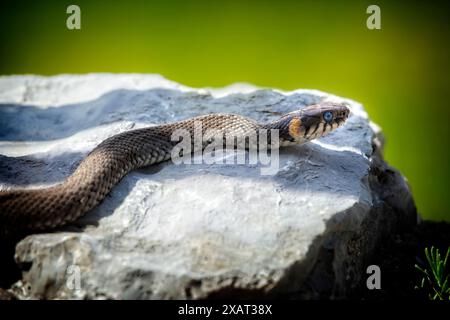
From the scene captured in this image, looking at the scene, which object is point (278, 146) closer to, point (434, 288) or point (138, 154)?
point (138, 154)

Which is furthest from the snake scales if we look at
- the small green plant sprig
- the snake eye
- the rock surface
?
the small green plant sprig

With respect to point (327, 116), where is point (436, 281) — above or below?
below

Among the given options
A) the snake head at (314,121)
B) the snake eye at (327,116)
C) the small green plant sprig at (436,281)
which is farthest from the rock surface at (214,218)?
the small green plant sprig at (436,281)

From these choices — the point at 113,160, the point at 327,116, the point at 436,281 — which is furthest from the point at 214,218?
the point at 436,281

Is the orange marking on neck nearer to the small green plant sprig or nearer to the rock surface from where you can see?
the rock surface

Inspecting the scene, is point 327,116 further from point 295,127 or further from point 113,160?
point 113,160

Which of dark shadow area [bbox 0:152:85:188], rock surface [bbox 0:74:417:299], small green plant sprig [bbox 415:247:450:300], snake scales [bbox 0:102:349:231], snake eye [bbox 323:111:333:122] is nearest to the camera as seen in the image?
rock surface [bbox 0:74:417:299]
